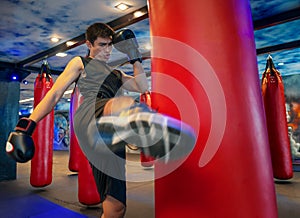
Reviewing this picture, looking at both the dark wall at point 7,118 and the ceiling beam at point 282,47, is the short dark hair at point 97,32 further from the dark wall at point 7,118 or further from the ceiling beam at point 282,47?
the dark wall at point 7,118

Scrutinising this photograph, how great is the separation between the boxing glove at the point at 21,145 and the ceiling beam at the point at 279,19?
367 centimetres

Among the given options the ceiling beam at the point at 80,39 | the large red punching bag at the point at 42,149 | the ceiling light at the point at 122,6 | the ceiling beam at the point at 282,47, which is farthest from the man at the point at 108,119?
the ceiling beam at the point at 282,47

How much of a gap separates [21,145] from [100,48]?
72 centimetres

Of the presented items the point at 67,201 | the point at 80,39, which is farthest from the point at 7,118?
the point at 67,201

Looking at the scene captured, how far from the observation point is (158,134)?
2.39ft

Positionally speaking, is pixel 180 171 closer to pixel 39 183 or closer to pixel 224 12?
pixel 224 12

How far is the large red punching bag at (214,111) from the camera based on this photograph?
2.58ft

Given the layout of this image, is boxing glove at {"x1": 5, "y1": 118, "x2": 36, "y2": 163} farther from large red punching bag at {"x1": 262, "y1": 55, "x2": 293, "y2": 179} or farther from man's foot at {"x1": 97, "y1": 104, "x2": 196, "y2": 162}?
large red punching bag at {"x1": 262, "y1": 55, "x2": 293, "y2": 179}

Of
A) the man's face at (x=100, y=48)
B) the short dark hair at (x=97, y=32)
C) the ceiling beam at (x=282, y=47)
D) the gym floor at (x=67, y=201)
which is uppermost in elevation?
the ceiling beam at (x=282, y=47)

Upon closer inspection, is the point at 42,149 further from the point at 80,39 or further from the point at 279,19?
the point at 279,19

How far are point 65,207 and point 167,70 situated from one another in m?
2.82

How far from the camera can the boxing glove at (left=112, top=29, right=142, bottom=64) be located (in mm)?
1344

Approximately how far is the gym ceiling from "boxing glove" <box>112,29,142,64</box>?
176cm

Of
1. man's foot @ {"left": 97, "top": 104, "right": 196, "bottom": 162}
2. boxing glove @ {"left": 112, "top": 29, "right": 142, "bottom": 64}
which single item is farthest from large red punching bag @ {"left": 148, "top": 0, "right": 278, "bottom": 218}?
boxing glove @ {"left": 112, "top": 29, "right": 142, "bottom": 64}
